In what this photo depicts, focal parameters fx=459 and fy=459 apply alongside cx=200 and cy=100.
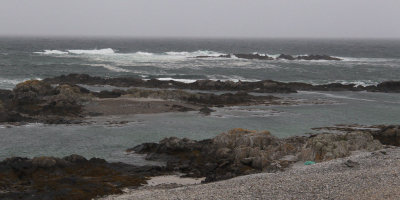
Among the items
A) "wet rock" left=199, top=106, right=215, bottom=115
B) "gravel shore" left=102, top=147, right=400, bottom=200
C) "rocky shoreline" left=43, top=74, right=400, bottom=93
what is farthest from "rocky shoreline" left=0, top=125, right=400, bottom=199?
"rocky shoreline" left=43, top=74, right=400, bottom=93

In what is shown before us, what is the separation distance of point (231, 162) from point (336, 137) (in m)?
7.12

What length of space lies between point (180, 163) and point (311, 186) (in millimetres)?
10013

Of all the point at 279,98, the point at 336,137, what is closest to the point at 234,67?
the point at 279,98

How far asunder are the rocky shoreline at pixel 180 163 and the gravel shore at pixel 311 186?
4.14ft

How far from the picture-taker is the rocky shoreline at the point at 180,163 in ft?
68.1

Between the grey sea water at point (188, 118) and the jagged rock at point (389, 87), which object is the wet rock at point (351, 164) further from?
the jagged rock at point (389, 87)

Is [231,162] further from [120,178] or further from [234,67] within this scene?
[234,67]

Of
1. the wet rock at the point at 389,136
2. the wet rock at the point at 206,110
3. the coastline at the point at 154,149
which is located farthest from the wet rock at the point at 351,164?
the wet rock at the point at 206,110

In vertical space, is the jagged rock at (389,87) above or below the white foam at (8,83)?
above

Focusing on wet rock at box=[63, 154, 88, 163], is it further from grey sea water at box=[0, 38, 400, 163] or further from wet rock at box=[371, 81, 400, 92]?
wet rock at box=[371, 81, 400, 92]

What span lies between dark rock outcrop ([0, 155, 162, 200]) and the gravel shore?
1359 mm

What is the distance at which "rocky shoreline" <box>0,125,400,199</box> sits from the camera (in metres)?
20.8

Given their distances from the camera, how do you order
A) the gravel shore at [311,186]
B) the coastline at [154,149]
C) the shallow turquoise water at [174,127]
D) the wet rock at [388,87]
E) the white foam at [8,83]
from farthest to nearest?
the wet rock at [388,87]
the white foam at [8,83]
the shallow turquoise water at [174,127]
the coastline at [154,149]
the gravel shore at [311,186]

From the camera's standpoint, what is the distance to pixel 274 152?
27016mm
